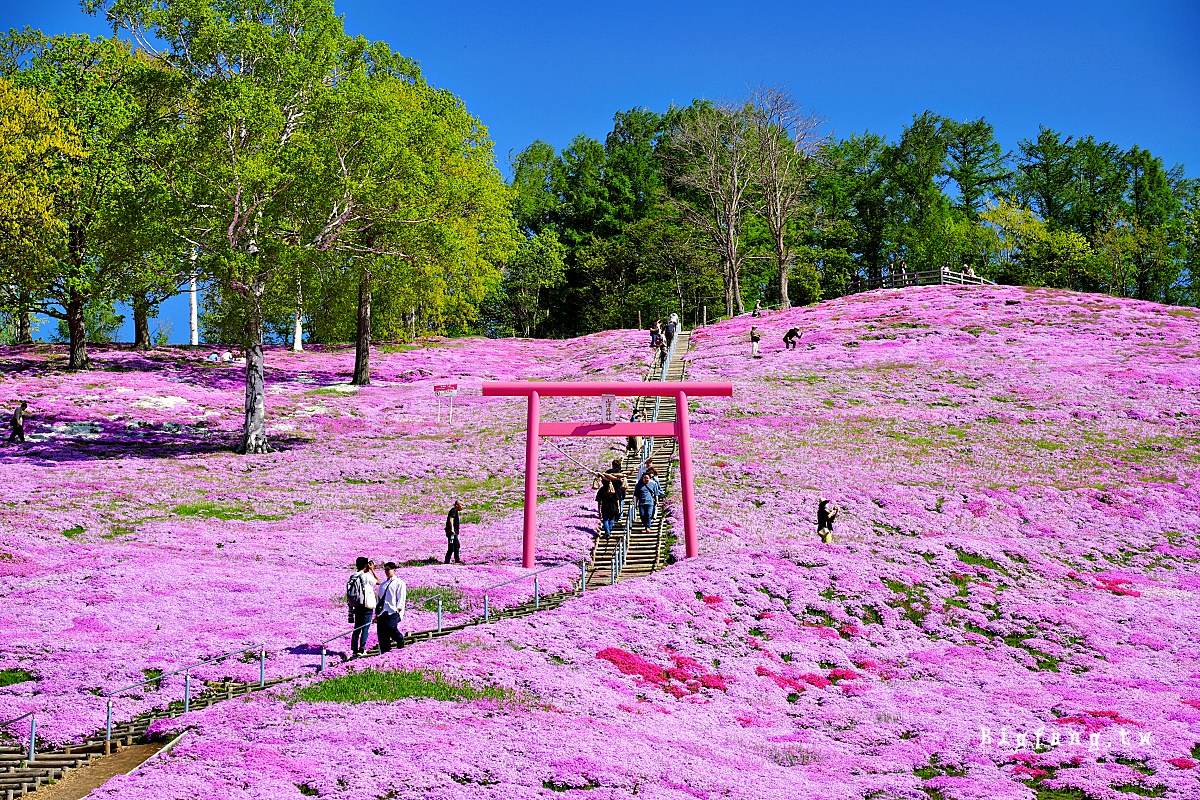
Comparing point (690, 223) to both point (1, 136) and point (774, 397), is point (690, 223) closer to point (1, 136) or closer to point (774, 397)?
point (774, 397)

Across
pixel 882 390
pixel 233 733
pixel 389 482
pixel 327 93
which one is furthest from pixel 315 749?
pixel 882 390

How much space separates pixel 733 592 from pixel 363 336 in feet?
139

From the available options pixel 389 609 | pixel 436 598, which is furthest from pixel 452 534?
pixel 389 609

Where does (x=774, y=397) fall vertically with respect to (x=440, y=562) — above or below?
above

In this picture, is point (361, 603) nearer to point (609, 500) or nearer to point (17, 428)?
point (609, 500)

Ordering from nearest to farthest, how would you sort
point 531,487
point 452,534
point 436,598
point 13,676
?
1. point 13,676
2. point 436,598
3. point 531,487
4. point 452,534

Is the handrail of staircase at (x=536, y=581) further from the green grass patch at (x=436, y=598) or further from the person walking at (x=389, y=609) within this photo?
the person walking at (x=389, y=609)

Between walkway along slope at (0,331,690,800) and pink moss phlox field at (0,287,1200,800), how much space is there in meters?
0.78

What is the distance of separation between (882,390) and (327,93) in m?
32.4

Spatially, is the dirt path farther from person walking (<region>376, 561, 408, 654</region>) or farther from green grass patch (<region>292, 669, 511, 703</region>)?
person walking (<region>376, 561, 408, 654</region>)

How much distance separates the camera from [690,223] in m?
96.9

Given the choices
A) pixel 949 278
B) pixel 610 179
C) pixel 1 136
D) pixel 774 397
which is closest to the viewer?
pixel 1 136

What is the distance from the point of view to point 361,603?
19.7 m

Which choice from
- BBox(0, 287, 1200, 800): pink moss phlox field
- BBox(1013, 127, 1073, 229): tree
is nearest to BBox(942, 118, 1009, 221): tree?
BBox(1013, 127, 1073, 229): tree
